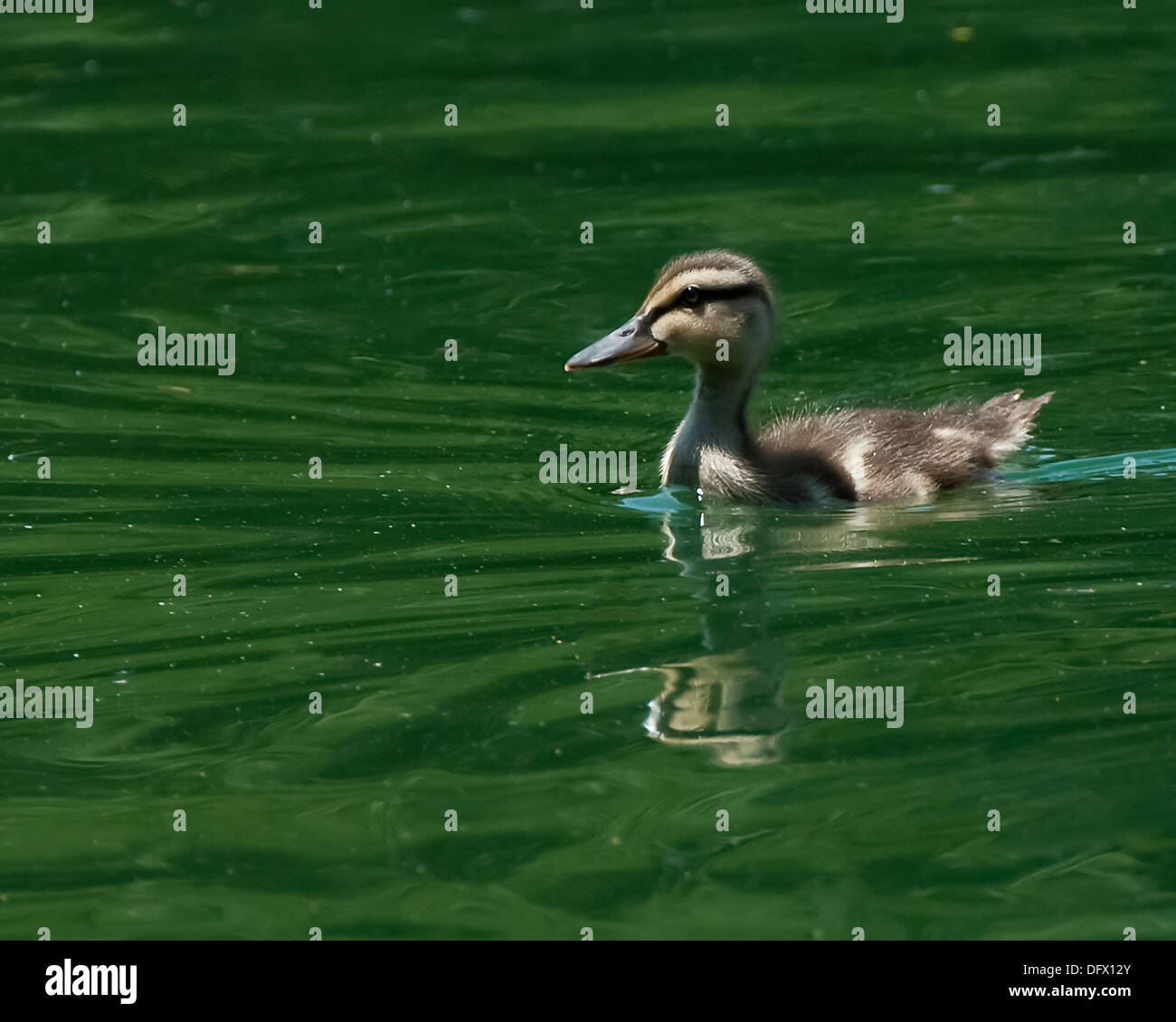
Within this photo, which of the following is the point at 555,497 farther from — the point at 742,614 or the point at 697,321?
the point at 742,614

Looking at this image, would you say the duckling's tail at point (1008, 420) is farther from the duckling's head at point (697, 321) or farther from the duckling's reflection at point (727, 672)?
the duckling's reflection at point (727, 672)

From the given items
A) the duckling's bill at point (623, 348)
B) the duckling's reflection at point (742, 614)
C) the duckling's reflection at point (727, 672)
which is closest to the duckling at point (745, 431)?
the duckling's bill at point (623, 348)

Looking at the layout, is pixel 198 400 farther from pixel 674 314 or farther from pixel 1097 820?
pixel 1097 820

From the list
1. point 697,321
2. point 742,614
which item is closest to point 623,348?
point 697,321

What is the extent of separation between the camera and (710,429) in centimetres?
735

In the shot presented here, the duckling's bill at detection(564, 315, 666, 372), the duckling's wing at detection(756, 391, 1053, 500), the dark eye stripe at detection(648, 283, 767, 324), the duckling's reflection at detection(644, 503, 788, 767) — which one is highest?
the dark eye stripe at detection(648, 283, 767, 324)

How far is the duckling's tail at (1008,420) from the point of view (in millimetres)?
7711

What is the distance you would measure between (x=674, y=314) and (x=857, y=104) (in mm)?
5104

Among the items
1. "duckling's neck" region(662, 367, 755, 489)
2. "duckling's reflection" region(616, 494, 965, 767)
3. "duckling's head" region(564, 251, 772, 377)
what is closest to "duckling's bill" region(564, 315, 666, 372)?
"duckling's head" region(564, 251, 772, 377)

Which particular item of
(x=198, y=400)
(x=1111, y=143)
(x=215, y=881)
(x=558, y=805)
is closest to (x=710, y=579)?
(x=558, y=805)

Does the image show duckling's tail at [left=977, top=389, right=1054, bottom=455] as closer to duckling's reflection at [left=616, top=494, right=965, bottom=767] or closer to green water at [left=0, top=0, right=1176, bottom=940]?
green water at [left=0, top=0, right=1176, bottom=940]

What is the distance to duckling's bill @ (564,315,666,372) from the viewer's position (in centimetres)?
722

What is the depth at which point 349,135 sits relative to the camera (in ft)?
38.6

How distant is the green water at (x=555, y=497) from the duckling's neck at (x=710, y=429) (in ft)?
0.72
